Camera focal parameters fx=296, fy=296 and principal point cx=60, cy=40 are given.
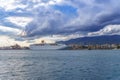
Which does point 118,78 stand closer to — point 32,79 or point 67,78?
point 67,78

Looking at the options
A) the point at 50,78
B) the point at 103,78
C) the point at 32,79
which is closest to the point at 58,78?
the point at 50,78

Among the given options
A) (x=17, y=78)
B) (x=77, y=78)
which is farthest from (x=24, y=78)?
(x=77, y=78)

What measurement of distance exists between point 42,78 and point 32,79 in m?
1.80

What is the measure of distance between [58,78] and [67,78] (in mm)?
1501

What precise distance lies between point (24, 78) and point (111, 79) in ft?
47.2

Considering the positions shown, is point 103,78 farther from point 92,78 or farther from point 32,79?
point 32,79

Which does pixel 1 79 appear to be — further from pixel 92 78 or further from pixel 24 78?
pixel 92 78

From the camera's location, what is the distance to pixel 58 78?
49281mm

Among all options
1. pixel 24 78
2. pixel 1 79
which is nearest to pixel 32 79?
pixel 24 78

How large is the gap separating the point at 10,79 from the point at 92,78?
13512 millimetres

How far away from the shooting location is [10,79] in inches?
1913

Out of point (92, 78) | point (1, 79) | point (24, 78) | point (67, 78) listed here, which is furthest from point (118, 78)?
point (1, 79)

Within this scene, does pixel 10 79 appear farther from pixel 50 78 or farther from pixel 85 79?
pixel 85 79

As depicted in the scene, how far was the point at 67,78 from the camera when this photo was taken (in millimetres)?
49312
